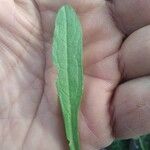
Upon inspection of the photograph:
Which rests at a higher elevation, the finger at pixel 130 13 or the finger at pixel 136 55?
the finger at pixel 130 13

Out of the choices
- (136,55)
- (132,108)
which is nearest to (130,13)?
(136,55)

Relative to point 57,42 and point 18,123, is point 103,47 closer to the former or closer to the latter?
point 57,42

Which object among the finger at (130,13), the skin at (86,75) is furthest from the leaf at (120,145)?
the finger at (130,13)

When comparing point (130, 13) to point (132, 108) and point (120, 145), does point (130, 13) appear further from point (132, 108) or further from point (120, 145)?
point (120, 145)

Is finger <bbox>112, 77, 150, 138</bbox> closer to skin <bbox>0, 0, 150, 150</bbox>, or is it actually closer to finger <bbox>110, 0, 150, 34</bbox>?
skin <bbox>0, 0, 150, 150</bbox>

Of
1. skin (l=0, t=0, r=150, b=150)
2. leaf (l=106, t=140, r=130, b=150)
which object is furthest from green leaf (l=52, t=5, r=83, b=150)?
leaf (l=106, t=140, r=130, b=150)

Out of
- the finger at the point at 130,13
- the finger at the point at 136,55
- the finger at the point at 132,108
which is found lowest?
the finger at the point at 132,108

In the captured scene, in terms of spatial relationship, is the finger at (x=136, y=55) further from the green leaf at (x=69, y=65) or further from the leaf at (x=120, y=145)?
the leaf at (x=120, y=145)
